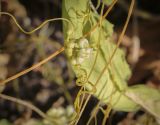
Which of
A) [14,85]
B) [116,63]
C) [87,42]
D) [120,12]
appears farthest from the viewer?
[120,12]

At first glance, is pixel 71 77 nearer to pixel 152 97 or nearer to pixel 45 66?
pixel 45 66

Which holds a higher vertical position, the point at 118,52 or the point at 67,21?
the point at 67,21

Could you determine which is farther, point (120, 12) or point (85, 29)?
point (120, 12)

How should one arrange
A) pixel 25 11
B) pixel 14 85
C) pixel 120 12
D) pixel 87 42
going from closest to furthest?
pixel 87 42
pixel 14 85
pixel 25 11
pixel 120 12

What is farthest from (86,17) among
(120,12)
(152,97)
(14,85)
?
(120,12)

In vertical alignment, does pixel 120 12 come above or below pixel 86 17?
below

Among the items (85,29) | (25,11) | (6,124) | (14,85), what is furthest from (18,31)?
A: (85,29)

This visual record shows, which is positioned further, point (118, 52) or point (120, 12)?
point (120, 12)

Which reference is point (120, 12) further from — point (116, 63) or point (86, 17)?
point (86, 17)

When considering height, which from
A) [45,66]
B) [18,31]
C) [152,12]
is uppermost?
[18,31]
